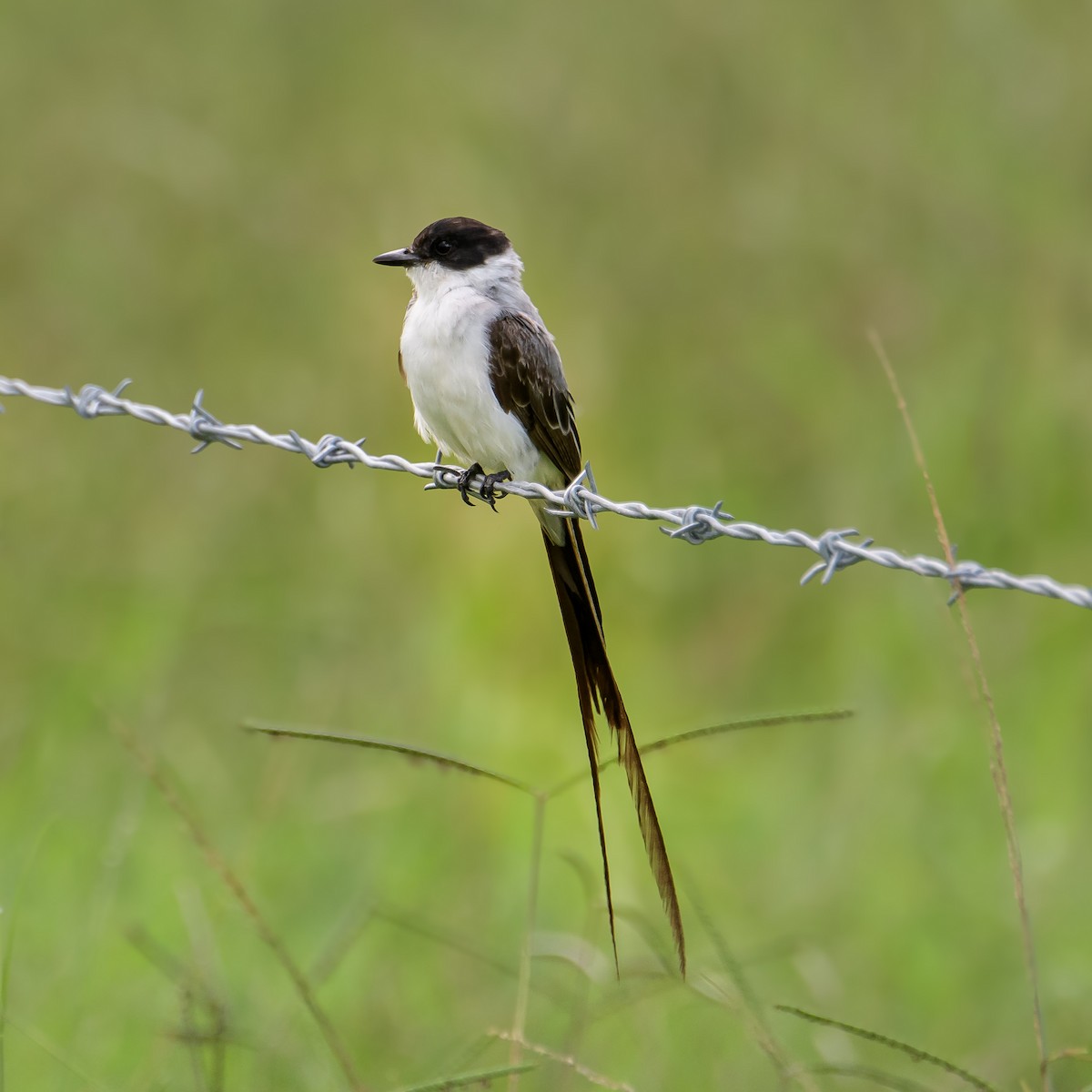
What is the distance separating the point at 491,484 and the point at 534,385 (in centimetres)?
29

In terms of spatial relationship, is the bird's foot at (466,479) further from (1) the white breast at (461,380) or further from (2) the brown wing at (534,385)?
(2) the brown wing at (534,385)

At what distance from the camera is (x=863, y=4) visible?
7.39 meters

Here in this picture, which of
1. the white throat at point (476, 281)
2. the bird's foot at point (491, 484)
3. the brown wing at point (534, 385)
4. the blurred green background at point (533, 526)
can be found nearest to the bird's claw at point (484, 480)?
the bird's foot at point (491, 484)

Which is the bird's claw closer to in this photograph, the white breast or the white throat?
the white breast

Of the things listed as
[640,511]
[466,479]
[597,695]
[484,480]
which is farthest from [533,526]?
[640,511]

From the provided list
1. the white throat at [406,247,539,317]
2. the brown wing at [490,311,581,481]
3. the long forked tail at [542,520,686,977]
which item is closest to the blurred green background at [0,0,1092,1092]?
the long forked tail at [542,520,686,977]

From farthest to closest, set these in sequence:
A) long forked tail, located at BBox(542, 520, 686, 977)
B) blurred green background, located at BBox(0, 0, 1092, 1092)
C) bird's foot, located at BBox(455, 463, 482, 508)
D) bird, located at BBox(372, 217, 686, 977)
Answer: blurred green background, located at BBox(0, 0, 1092, 1092), bird's foot, located at BBox(455, 463, 482, 508), bird, located at BBox(372, 217, 686, 977), long forked tail, located at BBox(542, 520, 686, 977)

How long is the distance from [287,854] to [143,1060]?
4.51 ft

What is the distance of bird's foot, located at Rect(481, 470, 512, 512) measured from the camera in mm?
3922

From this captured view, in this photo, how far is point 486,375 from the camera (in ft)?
12.8

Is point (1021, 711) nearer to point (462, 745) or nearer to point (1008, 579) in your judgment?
point (462, 745)

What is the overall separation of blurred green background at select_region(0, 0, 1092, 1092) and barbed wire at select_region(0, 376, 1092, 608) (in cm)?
127

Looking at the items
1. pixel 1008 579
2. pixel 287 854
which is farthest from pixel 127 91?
pixel 1008 579

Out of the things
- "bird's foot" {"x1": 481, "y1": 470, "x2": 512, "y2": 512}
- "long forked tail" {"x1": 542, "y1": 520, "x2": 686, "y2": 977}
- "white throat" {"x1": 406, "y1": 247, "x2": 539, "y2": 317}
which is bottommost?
"long forked tail" {"x1": 542, "y1": 520, "x2": 686, "y2": 977}
